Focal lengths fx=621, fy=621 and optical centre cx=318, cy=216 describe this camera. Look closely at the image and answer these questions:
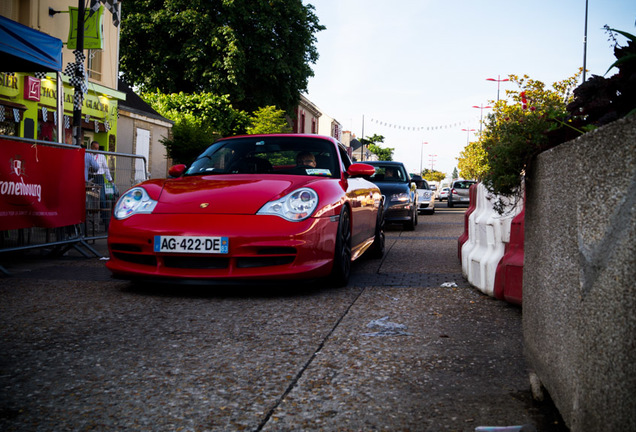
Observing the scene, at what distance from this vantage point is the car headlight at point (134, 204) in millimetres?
5016

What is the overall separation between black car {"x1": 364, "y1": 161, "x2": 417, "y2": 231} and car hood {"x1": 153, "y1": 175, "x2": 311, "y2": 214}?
7.32 m

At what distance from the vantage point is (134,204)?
513 centimetres

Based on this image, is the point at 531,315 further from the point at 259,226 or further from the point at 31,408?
the point at 259,226

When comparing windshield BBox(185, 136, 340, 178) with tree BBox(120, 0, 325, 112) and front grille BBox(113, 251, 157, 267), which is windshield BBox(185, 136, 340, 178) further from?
tree BBox(120, 0, 325, 112)

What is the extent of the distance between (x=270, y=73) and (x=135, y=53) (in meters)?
7.37

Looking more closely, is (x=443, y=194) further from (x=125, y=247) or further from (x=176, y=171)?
(x=125, y=247)

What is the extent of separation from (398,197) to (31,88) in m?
10.9

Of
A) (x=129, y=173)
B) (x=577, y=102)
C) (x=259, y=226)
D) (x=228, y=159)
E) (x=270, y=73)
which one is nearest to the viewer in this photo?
(x=577, y=102)

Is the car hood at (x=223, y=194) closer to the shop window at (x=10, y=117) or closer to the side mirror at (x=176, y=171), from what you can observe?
the side mirror at (x=176, y=171)

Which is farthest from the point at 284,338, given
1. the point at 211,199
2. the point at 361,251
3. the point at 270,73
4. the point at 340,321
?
the point at 270,73

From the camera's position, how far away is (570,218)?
201 centimetres

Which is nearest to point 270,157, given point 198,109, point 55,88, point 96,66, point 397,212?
point 397,212

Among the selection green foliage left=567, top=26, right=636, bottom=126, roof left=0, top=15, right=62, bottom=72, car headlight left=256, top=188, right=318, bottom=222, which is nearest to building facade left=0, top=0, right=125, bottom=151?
roof left=0, top=15, right=62, bottom=72

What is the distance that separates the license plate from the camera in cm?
461
